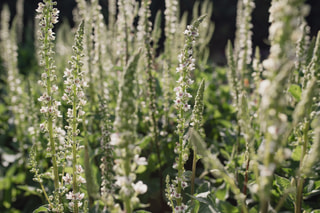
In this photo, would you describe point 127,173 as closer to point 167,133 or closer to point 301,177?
point 301,177

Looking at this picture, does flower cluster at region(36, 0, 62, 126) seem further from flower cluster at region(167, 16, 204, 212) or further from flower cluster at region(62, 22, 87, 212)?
flower cluster at region(167, 16, 204, 212)

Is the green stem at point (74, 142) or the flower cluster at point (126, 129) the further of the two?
the green stem at point (74, 142)

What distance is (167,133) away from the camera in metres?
3.42

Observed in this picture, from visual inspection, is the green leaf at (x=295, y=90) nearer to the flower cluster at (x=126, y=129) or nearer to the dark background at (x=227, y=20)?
the flower cluster at (x=126, y=129)

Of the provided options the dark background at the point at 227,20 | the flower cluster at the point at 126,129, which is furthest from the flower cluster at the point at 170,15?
the dark background at the point at 227,20

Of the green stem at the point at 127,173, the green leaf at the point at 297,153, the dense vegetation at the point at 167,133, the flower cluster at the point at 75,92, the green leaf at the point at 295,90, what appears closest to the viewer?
the dense vegetation at the point at 167,133

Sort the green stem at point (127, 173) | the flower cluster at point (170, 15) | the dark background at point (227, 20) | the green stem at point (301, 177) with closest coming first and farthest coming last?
the green stem at point (127, 173) < the green stem at point (301, 177) < the flower cluster at point (170, 15) < the dark background at point (227, 20)

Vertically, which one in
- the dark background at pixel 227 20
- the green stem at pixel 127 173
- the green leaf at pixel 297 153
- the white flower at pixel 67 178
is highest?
the dark background at pixel 227 20

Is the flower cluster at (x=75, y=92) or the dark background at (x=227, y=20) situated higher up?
the dark background at (x=227, y=20)

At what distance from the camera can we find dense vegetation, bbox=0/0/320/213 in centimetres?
116

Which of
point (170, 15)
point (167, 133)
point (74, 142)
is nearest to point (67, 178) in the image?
point (74, 142)

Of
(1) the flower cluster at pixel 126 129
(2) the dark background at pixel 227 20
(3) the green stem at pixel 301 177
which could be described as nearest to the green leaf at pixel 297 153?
(3) the green stem at pixel 301 177

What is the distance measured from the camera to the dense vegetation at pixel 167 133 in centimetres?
116

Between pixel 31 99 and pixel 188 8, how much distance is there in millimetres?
12084
